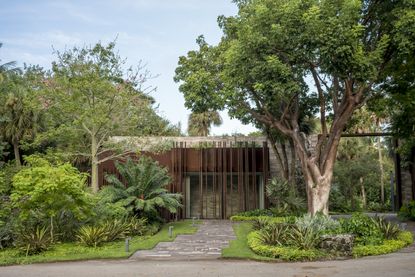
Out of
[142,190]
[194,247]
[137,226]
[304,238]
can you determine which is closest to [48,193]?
[137,226]

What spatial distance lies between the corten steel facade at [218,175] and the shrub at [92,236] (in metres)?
8.70

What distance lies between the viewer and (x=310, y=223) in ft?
40.0

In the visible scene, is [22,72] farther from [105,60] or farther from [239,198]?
[239,198]

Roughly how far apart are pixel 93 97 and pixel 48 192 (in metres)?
5.34

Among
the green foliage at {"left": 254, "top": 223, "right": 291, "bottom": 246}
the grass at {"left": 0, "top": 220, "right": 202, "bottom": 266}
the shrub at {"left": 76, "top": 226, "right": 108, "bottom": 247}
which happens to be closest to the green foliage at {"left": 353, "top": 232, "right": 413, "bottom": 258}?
the green foliage at {"left": 254, "top": 223, "right": 291, "bottom": 246}

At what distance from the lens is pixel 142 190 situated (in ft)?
53.9

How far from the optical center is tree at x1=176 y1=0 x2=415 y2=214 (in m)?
12.8

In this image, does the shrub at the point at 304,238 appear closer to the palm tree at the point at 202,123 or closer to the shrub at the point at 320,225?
the shrub at the point at 320,225

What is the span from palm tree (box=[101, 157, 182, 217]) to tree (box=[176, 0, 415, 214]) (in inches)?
124

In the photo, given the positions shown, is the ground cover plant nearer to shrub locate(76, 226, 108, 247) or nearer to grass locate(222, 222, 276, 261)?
grass locate(222, 222, 276, 261)

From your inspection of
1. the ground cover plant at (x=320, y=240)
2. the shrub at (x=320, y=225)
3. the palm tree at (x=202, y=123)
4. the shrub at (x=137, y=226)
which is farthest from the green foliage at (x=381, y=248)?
the palm tree at (x=202, y=123)

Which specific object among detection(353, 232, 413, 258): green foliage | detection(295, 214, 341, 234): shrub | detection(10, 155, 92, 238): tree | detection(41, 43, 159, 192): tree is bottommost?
detection(353, 232, 413, 258): green foliage

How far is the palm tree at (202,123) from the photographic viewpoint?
36.0m

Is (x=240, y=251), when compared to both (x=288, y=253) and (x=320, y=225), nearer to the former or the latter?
(x=288, y=253)
